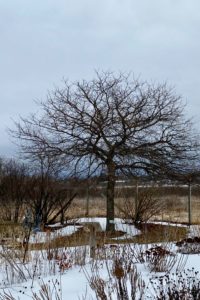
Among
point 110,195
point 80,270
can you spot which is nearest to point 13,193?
point 110,195

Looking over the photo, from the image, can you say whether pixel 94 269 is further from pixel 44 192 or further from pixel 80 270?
pixel 44 192

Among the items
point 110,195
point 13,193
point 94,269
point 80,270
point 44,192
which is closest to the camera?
point 94,269

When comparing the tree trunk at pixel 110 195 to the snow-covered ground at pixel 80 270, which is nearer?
the snow-covered ground at pixel 80 270

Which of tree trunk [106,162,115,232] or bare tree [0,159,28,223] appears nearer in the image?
tree trunk [106,162,115,232]

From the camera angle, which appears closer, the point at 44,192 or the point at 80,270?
the point at 80,270

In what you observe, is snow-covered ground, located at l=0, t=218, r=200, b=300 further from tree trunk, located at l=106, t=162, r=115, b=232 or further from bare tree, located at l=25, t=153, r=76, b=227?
bare tree, located at l=25, t=153, r=76, b=227

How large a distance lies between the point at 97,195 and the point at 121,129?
427 inches

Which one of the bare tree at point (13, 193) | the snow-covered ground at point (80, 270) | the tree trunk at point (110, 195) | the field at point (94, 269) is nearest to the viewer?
the field at point (94, 269)

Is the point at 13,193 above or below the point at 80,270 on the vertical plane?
above

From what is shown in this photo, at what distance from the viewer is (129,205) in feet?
66.6

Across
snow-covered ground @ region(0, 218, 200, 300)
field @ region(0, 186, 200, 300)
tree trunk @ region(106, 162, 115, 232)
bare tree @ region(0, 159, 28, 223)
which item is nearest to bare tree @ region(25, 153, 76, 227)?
bare tree @ region(0, 159, 28, 223)

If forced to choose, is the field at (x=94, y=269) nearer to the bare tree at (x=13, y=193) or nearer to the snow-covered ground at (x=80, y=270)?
the snow-covered ground at (x=80, y=270)

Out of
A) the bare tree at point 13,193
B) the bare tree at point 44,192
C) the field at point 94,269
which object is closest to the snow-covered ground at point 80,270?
the field at point 94,269

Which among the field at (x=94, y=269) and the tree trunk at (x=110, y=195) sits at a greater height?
the tree trunk at (x=110, y=195)
